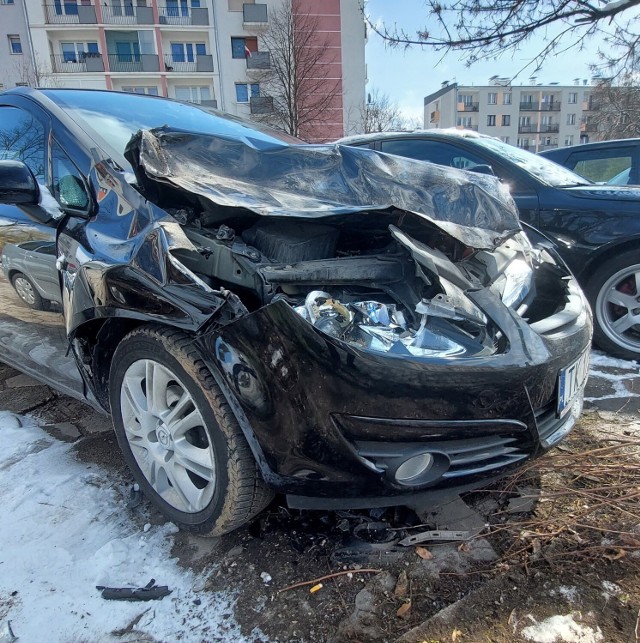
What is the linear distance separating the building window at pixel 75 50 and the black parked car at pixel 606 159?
1363 inches

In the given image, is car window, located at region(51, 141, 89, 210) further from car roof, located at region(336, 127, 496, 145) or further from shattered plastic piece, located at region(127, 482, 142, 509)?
car roof, located at region(336, 127, 496, 145)

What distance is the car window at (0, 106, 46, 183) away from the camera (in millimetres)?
2336

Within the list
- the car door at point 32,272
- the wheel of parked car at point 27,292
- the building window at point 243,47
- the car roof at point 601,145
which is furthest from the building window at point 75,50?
the wheel of parked car at point 27,292

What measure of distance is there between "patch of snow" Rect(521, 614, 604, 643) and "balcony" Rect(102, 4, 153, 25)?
123 ft

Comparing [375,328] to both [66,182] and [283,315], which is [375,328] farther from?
[66,182]

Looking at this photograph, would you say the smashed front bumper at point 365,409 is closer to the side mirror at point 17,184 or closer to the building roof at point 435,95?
the side mirror at point 17,184

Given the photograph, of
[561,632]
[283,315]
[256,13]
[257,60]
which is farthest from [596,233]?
[256,13]

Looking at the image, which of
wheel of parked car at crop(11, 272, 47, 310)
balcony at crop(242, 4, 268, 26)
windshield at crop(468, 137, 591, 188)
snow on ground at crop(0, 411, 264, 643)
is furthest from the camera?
balcony at crop(242, 4, 268, 26)

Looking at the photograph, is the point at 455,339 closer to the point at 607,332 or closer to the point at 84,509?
the point at 84,509

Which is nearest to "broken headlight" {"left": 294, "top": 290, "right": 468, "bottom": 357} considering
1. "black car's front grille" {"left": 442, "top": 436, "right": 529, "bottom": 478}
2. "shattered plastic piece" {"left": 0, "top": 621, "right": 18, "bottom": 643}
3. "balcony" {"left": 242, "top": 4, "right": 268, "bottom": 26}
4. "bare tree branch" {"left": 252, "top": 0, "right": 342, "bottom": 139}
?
"black car's front grille" {"left": 442, "top": 436, "right": 529, "bottom": 478}

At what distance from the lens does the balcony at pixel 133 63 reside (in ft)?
102

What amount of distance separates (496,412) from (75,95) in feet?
8.28

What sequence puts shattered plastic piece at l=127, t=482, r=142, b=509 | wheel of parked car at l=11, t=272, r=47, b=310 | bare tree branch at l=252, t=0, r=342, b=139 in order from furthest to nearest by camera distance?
bare tree branch at l=252, t=0, r=342, b=139
wheel of parked car at l=11, t=272, r=47, b=310
shattered plastic piece at l=127, t=482, r=142, b=509

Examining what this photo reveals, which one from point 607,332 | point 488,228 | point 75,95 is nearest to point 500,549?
point 488,228
